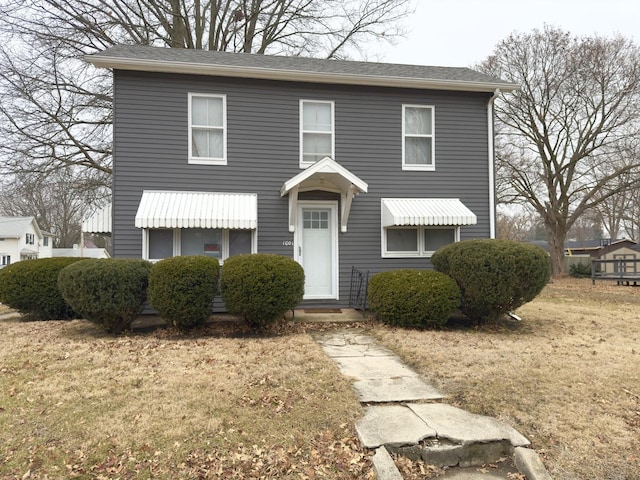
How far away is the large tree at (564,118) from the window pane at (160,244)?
19173 mm

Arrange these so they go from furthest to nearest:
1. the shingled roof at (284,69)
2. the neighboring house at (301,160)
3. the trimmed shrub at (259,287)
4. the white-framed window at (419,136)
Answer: the white-framed window at (419,136) → the neighboring house at (301,160) → the shingled roof at (284,69) → the trimmed shrub at (259,287)

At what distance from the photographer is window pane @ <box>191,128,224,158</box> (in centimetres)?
950

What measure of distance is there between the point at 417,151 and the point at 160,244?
6259mm

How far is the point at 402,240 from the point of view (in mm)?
10203

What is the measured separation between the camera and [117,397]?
4.25 m

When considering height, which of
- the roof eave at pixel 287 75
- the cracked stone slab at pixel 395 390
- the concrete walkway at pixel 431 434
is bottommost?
the concrete walkway at pixel 431 434

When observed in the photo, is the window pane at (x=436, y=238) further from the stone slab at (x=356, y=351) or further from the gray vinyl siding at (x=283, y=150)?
the stone slab at (x=356, y=351)

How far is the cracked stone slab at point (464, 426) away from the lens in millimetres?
3553

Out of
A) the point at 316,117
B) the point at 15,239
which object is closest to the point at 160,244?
the point at 316,117

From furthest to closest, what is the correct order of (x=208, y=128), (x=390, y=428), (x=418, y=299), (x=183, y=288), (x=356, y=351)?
1. (x=208, y=128)
2. (x=418, y=299)
3. (x=183, y=288)
4. (x=356, y=351)
5. (x=390, y=428)

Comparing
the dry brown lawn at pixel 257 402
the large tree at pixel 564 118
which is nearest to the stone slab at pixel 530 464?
the dry brown lawn at pixel 257 402

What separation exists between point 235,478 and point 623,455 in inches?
119

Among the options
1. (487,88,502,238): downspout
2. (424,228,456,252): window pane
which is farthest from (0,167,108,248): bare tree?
(487,88,502,238): downspout

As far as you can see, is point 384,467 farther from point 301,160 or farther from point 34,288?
point 34,288
